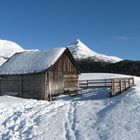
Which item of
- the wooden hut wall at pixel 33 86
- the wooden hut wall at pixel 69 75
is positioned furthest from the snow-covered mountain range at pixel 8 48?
the wooden hut wall at pixel 33 86

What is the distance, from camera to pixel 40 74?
1259 inches

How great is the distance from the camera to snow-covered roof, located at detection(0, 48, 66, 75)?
32.7 metres

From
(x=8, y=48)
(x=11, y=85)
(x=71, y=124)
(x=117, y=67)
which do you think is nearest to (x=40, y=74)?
(x=11, y=85)

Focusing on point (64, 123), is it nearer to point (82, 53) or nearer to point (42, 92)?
point (42, 92)

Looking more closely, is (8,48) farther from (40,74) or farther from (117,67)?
(40,74)

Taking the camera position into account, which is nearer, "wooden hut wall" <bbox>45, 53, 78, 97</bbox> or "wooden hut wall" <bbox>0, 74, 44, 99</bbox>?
"wooden hut wall" <bbox>0, 74, 44, 99</bbox>

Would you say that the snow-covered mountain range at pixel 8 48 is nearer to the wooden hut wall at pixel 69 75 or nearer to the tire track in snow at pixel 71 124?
the wooden hut wall at pixel 69 75

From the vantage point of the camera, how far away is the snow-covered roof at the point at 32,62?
3272cm

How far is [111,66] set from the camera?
79.3 m

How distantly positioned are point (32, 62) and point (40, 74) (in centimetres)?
285

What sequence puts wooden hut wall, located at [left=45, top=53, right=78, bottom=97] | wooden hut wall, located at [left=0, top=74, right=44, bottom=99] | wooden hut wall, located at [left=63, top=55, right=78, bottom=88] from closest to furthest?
wooden hut wall, located at [left=0, top=74, right=44, bottom=99] < wooden hut wall, located at [left=45, top=53, right=78, bottom=97] < wooden hut wall, located at [left=63, top=55, right=78, bottom=88]

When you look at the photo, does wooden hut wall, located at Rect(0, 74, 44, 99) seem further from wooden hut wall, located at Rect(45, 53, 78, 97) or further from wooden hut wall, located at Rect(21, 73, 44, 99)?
wooden hut wall, located at Rect(45, 53, 78, 97)

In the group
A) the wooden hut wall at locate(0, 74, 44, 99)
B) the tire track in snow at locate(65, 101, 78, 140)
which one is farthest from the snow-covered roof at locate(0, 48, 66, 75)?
the tire track in snow at locate(65, 101, 78, 140)

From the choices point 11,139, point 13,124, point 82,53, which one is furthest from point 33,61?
point 82,53
